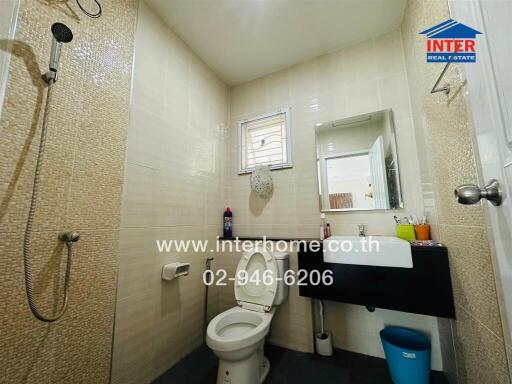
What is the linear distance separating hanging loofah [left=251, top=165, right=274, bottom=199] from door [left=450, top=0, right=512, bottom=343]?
4.78ft

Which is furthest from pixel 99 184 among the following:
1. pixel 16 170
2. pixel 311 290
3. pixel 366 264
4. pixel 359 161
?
pixel 359 161

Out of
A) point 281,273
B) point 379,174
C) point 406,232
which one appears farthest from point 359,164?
point 281,273

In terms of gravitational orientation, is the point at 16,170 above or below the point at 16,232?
above

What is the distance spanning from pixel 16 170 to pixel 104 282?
61 cm

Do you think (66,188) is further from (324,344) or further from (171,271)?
(324,344)

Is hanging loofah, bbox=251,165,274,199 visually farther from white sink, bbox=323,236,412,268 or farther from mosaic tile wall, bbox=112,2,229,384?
white sink, bbox=323,236,412,268

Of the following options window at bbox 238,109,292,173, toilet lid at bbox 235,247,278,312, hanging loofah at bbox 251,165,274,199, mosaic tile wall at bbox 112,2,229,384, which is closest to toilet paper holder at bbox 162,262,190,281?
mosaic tile wall at bbox 112,2,229,384

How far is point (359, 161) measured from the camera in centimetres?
168

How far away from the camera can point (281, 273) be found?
1546 millimetres

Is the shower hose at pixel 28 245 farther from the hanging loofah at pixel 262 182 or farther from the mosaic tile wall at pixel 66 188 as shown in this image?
the hanging loofah at pixel 262 182

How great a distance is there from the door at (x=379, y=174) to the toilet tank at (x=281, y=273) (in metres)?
0.78

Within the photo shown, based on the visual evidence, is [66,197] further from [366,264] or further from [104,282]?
[366,264]

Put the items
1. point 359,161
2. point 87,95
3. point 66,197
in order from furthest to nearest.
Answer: point 359,161 < point 87,95 < point 66,197

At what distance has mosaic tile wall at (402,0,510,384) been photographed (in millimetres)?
770
